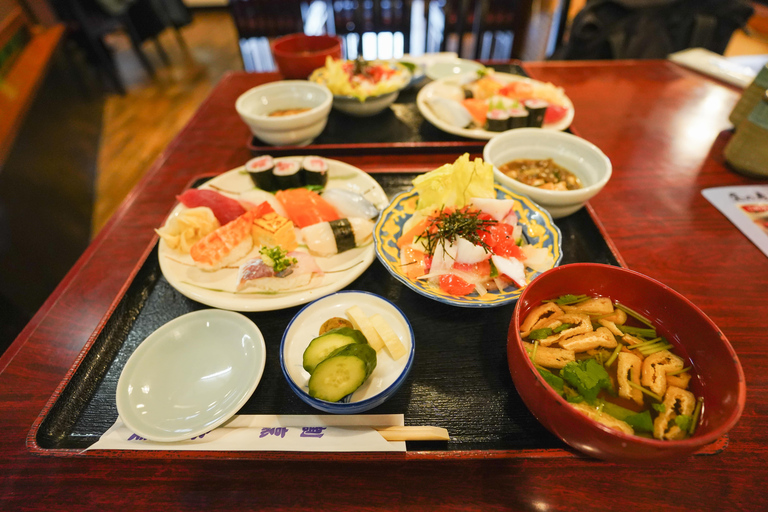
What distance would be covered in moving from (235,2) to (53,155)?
301cm

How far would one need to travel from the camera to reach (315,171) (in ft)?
6.09

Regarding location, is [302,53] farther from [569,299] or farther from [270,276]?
[569,299]

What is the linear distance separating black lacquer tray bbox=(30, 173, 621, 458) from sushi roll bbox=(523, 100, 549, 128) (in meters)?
1.00

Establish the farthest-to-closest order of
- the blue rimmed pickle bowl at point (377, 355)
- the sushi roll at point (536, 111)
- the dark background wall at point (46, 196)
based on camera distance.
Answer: the dark background wall at point (46, 196)
the sushi roll at point (536, 111)
the blue rimmed pickle bowl at point (377, 355)

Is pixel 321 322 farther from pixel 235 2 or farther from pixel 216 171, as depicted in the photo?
pixel 235 2

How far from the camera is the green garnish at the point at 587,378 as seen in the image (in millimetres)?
988

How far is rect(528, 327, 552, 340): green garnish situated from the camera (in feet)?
3.59

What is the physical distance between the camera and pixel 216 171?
212 centimetres

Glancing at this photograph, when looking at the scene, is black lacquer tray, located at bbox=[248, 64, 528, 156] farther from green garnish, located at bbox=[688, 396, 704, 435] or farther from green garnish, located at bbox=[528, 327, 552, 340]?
green garnish, located at bbox=[688, 396, 704, 435]

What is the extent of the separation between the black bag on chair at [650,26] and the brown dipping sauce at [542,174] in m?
2.63

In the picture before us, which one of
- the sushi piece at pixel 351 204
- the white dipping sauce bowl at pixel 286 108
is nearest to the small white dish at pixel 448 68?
the white dipping sauce bowl at pixel 286 108

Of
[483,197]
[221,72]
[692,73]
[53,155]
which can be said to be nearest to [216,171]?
[483,197]

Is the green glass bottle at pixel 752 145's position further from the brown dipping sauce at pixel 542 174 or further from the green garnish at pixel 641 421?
the green garnish at pixel 641 421

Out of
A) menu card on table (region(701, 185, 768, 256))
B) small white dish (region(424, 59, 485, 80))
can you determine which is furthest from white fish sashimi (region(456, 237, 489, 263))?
small white dish (region(424, 59, 485, 80))
